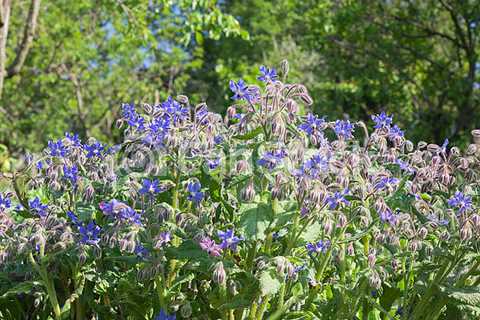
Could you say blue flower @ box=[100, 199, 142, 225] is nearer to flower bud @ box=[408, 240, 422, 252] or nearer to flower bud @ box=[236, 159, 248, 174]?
flower bud @ box=[236, 159, 248, 174]

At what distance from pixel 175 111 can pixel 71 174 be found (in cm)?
33

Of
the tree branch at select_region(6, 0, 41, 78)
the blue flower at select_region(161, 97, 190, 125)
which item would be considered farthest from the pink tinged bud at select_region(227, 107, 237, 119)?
the tree branch at select_region(6, 0, 41, 78)

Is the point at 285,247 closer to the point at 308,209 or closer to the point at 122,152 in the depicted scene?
the point at 308,209

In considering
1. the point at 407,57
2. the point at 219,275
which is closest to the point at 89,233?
the point at 219,275

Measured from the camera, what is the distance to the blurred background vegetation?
9.68 meters

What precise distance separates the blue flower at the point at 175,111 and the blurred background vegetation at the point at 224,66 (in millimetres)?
4496

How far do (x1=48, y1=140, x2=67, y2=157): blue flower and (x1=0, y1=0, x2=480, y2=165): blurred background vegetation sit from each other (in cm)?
437

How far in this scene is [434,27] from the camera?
10.9 m

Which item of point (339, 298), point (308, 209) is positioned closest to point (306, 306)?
point (339, 298)

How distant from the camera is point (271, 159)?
1728mm

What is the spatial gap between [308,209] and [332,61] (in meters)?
9.76

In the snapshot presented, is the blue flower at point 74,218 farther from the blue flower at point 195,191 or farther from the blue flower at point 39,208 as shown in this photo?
the blue flower at point 195,191

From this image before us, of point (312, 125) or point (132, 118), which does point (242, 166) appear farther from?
point (132, 118)

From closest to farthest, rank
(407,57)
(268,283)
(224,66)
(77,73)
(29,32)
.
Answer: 1. (268,283)
2. (29,32)
3. (407,57)
4. (224,66)
5. (77,73)
